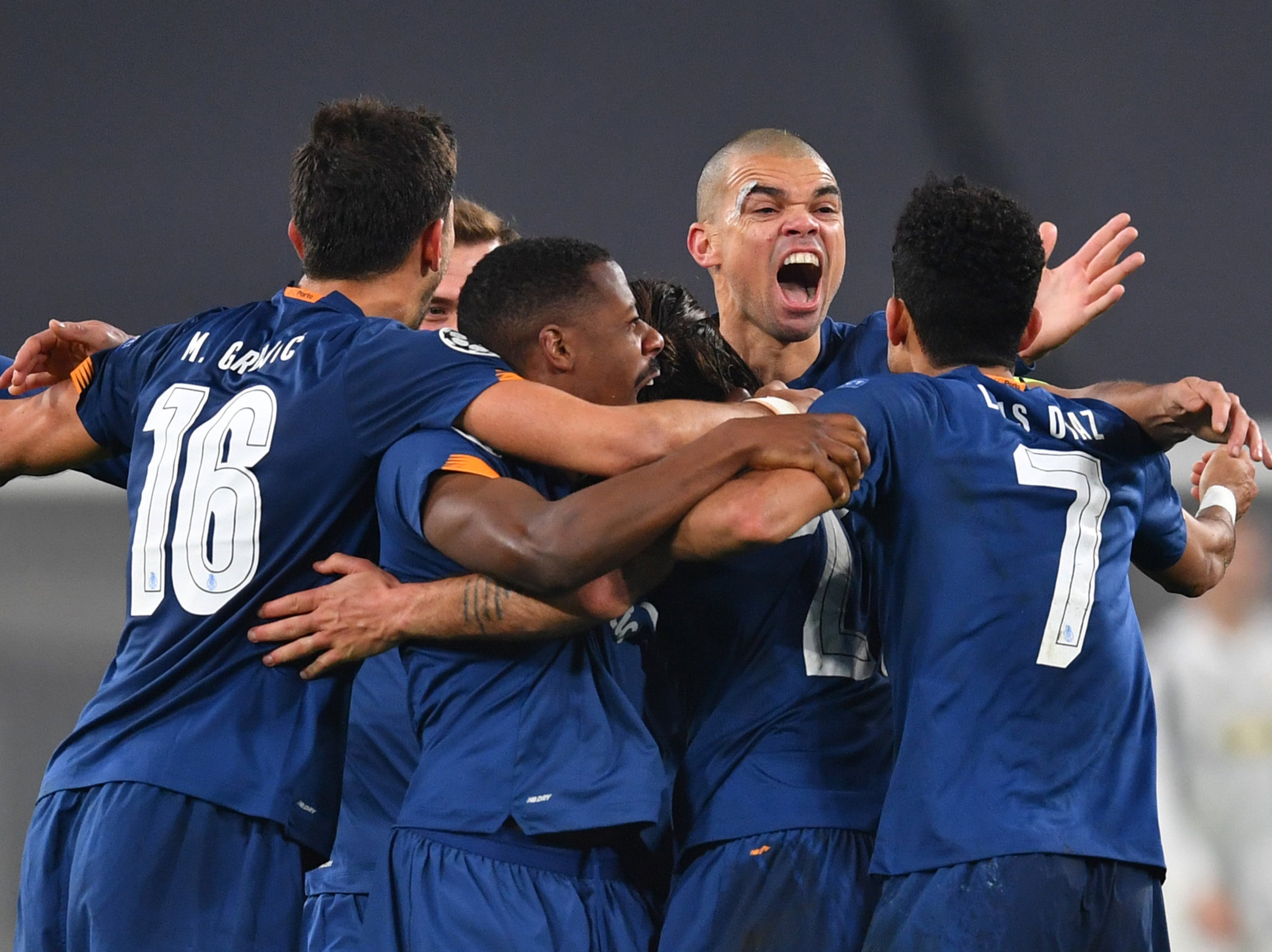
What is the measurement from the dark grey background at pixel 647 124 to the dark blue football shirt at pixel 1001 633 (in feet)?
16.6

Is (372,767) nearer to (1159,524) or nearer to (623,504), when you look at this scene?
(623,504)

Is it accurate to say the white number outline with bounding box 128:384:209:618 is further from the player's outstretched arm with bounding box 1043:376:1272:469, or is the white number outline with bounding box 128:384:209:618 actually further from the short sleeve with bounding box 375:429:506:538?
the player's outstretched arm with bounding box 1043:376:1272:469

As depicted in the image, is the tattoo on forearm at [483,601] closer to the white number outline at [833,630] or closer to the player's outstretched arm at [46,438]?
the white number outline at [833,630]

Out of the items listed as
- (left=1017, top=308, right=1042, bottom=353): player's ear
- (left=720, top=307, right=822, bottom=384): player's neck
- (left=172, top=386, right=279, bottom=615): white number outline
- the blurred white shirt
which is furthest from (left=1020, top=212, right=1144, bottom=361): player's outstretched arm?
the blurred white shirt

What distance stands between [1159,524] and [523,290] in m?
1.36

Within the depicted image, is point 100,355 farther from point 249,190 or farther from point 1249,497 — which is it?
point 249,190

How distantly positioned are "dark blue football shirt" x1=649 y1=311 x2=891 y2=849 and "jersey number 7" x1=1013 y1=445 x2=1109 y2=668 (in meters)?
0.44

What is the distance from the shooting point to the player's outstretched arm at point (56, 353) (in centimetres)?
341

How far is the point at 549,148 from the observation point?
7859 mm

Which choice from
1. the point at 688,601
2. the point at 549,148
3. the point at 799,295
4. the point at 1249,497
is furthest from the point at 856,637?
the point at 549,148

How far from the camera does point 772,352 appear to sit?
4414mm

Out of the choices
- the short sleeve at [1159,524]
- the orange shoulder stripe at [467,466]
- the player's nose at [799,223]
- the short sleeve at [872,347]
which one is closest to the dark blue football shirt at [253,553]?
the orange shoulder stripe at [467,466]

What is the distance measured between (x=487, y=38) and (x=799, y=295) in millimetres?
4149

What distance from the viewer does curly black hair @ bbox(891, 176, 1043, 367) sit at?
113 inches
